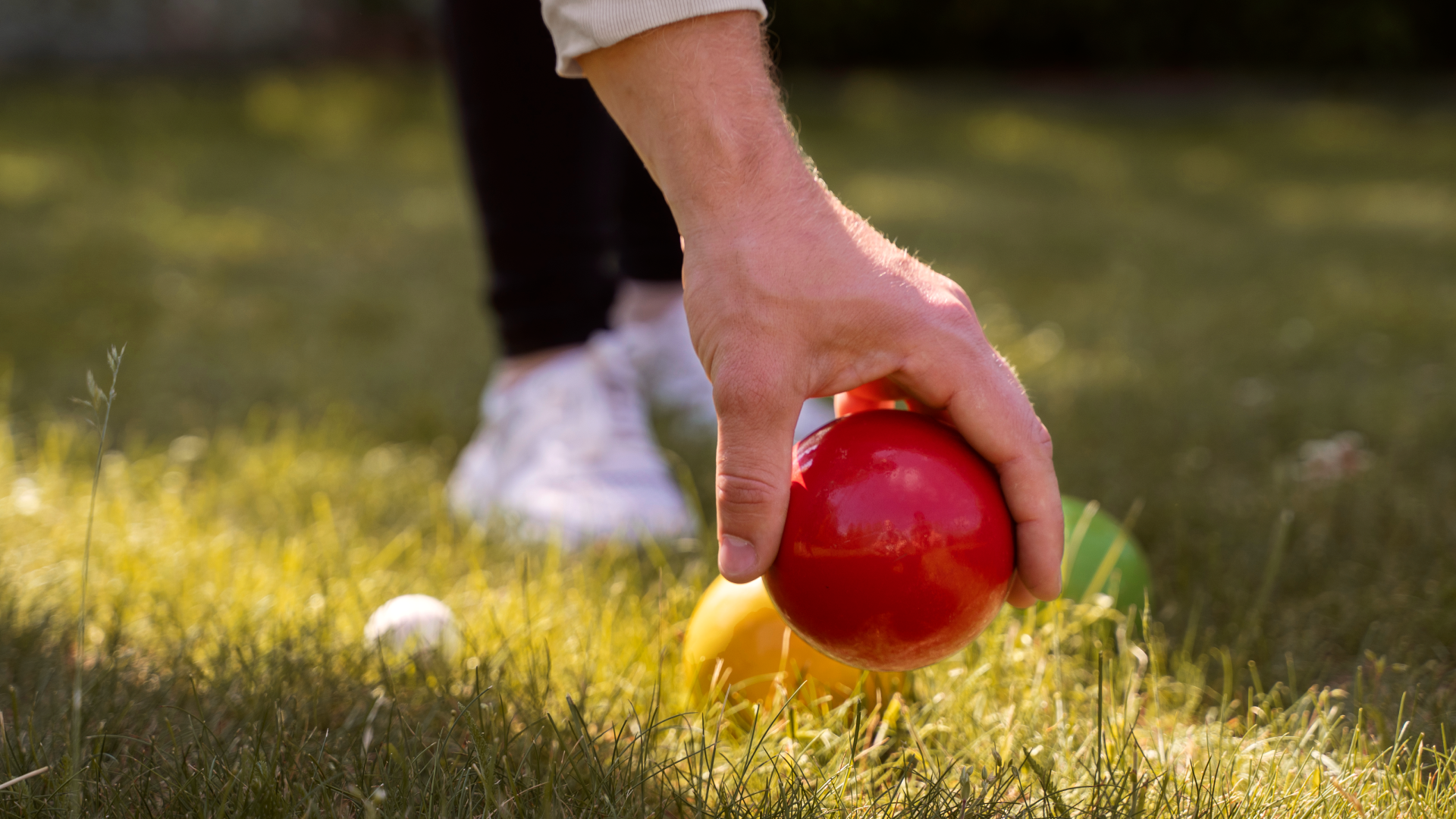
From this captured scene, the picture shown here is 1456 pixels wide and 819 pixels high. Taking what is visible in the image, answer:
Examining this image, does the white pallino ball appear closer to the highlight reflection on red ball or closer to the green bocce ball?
the highlight reflection on red ball

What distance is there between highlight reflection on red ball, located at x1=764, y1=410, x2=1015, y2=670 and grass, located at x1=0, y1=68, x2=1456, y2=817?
16 centimetres

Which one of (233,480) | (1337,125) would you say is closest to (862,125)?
(1337,125)

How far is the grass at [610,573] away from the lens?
1188 millimetres

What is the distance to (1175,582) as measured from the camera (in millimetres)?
1851

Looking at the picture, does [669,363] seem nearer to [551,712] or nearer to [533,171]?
[533,171]

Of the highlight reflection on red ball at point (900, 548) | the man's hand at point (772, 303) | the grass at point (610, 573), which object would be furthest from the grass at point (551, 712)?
the man's hand at point (772, 303)

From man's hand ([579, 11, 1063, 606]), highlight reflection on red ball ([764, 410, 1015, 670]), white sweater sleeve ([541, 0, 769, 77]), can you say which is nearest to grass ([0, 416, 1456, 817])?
highlight reflection on red ball ([764, 410, 1015, 670])

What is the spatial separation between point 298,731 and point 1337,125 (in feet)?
39.0

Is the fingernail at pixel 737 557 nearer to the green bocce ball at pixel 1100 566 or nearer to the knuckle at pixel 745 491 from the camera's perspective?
the knuckle at pixel 745 491

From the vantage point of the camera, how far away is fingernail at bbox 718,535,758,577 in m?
1.15

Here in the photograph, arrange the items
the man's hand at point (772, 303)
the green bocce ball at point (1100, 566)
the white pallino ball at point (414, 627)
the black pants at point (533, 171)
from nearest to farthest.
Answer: the man's hand at point (772, 303), the white pallino ball at point (414, 627), the green bocce ball at point (1100, 566), the black pants at point (533, 171)

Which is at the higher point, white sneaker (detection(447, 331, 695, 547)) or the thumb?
the thumb

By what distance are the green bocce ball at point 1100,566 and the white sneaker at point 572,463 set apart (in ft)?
2.27

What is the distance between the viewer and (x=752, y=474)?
110cm
